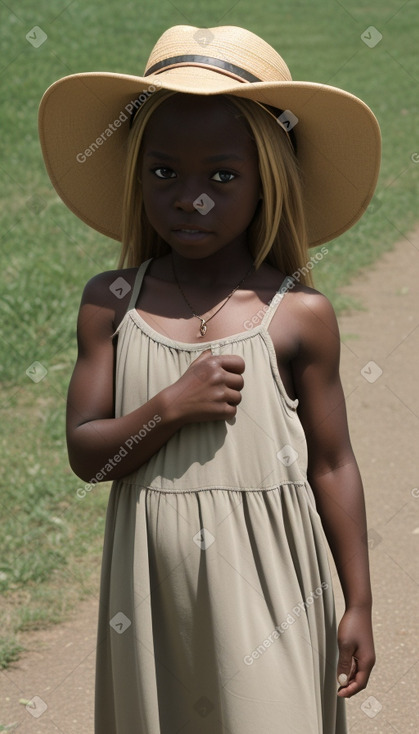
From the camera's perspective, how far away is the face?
7.04 feet

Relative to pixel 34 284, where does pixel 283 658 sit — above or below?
above

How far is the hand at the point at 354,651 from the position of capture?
231 cm

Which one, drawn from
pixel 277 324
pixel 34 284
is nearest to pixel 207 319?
pixel 277 324

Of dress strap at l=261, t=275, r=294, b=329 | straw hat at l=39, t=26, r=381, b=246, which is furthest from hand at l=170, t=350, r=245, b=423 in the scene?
straw hat at l=39, t=26, r=381, b=246

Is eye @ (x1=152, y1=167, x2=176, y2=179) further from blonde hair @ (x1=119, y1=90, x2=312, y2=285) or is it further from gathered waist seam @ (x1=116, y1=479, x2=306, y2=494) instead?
gathered waist seam @ (x1=116, y1=479, x2=306, y2=494)

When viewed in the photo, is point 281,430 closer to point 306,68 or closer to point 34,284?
point 34,284

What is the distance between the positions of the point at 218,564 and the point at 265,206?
69 centimetres

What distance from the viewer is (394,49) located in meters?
15.4

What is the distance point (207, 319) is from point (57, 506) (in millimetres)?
2434

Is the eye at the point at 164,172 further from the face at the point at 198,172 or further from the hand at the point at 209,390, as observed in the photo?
the hand at the point at 209,390

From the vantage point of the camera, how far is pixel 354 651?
2.33 m

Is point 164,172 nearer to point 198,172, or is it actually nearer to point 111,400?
point 198,172

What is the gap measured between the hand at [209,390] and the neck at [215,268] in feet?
0.67

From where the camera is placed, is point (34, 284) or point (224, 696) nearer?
point (224, 696)
